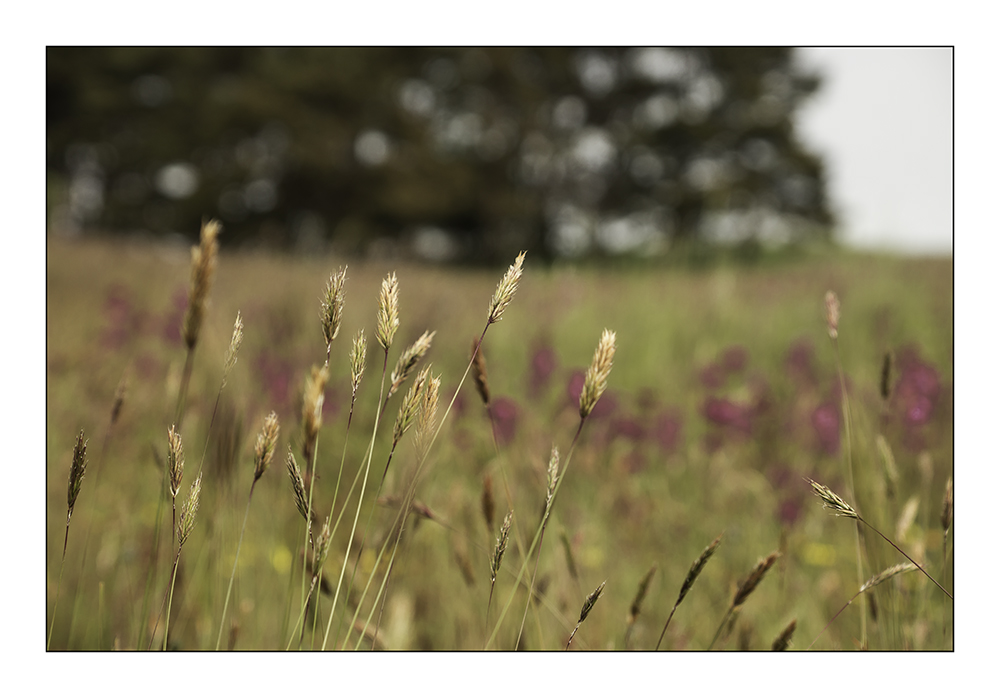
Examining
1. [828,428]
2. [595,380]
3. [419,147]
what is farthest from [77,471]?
[419,147]

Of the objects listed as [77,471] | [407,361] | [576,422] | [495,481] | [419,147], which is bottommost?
[495,481]

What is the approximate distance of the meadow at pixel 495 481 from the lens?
79 centimetres

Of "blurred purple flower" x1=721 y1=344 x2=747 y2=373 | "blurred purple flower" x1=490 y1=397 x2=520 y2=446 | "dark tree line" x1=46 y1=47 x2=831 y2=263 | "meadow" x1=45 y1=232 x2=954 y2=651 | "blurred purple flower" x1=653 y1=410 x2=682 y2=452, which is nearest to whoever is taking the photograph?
"meadow" x1=45 y1=232 x2=954 y2=651

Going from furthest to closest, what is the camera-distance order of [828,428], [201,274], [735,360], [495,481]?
1. [735,360]
2. [828,428]
3. [495,481]
4. [201,274]

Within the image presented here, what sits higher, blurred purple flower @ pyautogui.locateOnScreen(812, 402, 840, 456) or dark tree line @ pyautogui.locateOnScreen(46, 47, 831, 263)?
dark tree line @ pyautogui.locateOnScreen(46, 47, 831, 263)

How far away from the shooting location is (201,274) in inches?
20.4

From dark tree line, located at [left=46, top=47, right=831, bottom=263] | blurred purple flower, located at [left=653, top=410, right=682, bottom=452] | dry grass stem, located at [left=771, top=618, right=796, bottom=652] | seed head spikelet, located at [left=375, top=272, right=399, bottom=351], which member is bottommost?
dry grass stem, located at [left=771, top=618, right=796, bottom=652]

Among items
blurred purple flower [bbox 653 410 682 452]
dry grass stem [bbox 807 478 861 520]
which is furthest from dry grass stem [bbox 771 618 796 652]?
blurred purple flower [bbox 653 410 682 452]

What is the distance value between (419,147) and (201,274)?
1023cm

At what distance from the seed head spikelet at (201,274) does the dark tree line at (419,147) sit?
319 inches

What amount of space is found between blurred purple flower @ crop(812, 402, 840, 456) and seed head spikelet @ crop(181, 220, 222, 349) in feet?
5.75

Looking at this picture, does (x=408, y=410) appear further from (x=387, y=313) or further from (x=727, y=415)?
(x=727, y=415)

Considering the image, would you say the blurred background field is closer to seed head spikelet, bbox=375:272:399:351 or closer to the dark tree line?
seed head spikelet, bbox=375:272:399:351

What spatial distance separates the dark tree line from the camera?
30.8ft
